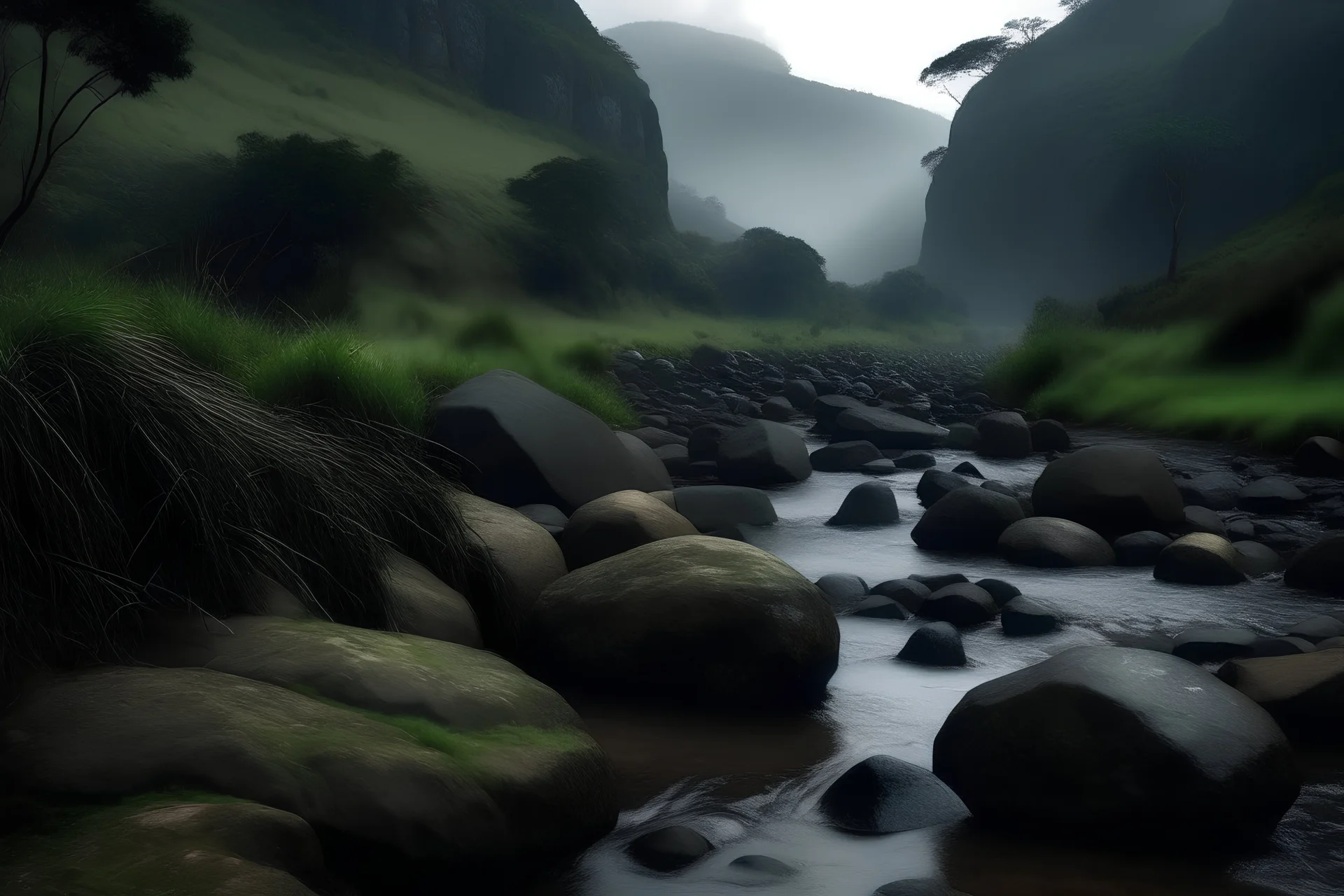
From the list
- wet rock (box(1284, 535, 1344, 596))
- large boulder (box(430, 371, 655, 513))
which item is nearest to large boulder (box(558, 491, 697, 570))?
large boulder (box(430, 371, 655, 513))

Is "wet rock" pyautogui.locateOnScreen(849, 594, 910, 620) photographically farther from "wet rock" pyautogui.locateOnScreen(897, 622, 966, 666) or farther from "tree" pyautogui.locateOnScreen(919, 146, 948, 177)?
"tree" pyautogui.locateOnScreen(919, 146, 948, 177)

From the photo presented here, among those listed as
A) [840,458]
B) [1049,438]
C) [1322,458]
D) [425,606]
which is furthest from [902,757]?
[1049,438]

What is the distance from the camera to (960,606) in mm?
4438

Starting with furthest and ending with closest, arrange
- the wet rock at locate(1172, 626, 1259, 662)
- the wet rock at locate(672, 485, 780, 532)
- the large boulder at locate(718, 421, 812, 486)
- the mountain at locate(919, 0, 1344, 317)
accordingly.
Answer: the mountain at locate(919, 0, 1344, 317) < the large boulder at locate(718, 421, 812, 486) < the wet rock at locate(672, 485, 780, 532) < the wet rock at locate(1172, 626, 1259, 662)

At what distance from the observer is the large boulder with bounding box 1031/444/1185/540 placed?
6.20 meters

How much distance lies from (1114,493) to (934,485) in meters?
1.38

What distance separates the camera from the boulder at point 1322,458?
8.09 meters

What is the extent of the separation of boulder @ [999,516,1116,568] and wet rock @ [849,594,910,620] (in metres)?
1.42

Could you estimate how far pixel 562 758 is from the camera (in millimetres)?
2436

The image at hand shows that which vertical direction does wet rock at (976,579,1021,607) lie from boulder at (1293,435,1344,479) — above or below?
A: below

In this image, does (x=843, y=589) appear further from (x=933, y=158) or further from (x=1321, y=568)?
(x=933, y=158)

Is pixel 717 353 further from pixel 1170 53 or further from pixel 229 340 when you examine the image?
pixel 1170 53

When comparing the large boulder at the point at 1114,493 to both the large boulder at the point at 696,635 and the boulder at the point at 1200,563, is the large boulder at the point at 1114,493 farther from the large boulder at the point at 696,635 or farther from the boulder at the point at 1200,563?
the large boulder at the point at 696,635

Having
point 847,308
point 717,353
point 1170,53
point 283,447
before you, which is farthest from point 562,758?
point 1170,53
